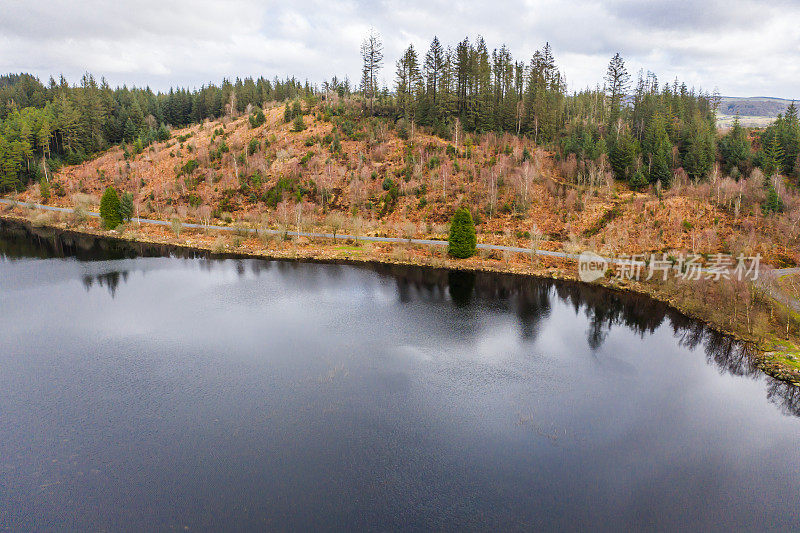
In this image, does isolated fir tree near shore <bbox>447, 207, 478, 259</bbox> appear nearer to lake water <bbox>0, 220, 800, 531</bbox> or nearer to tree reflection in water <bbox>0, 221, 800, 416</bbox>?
tree reflection in water <bbox>0, 221, 800, 416</bbox>

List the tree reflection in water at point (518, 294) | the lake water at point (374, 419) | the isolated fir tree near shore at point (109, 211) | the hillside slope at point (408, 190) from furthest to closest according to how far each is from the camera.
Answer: the isolated fir tree near shore at point (109, 211) → the hillside slope at point (408, 190) → the tree reflection in water at point (518, 294) → the lake water at point (374, 419)

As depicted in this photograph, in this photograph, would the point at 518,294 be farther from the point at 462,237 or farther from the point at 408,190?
the point at 408,190

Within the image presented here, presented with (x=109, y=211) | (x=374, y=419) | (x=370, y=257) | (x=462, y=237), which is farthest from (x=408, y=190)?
(x=374, y=419)

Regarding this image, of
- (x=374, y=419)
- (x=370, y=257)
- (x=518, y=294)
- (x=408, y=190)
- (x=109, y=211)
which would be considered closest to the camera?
(x=374, y=419)

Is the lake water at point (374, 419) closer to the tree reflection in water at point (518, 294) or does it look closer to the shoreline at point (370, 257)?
the tree reflection in water at point (518, 294)

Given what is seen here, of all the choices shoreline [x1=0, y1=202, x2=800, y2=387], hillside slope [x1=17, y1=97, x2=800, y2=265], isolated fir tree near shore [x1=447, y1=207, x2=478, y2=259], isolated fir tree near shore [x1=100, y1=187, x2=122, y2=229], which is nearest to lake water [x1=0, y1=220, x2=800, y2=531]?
shoreline [x1=0, y1=202, x2=800, y2=387]

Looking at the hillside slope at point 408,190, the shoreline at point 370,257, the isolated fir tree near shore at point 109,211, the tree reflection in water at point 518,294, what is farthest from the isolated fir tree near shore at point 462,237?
the isolated fir tree near shore at point 109,211
